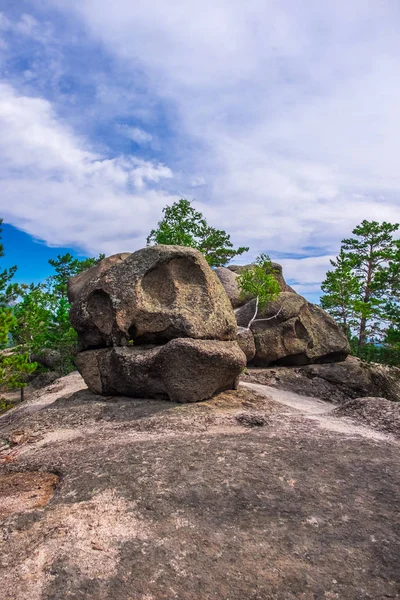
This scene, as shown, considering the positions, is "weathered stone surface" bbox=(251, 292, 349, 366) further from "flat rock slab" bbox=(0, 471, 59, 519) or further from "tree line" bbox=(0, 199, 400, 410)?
"flat rock slab" bbox=(0, 471, 59, 519)

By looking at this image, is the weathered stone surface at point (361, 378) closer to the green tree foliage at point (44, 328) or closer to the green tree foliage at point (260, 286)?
the green tree foliage at point (260, 286)

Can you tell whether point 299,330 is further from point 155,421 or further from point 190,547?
point 190,547

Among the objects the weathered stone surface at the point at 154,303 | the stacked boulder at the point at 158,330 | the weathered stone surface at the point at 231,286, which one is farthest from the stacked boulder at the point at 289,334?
the stacked boulder at the point at 158,330

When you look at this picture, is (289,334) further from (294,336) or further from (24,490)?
(24,490)

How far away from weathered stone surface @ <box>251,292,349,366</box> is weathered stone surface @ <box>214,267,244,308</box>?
11.2ft

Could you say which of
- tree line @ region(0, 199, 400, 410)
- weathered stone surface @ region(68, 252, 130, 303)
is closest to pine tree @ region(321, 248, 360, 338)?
tree line @ region(0, 199, 400, 410)

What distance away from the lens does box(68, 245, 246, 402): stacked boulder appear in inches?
528

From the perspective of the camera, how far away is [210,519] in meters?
6.12

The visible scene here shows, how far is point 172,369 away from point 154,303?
3115mm

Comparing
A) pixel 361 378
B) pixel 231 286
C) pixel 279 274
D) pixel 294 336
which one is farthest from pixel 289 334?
pixel 279 274

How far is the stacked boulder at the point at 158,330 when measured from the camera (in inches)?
528

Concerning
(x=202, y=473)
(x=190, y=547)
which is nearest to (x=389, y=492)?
(x=202, y=473)

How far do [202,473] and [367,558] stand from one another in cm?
325

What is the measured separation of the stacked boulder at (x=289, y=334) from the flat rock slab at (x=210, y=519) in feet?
51.1
